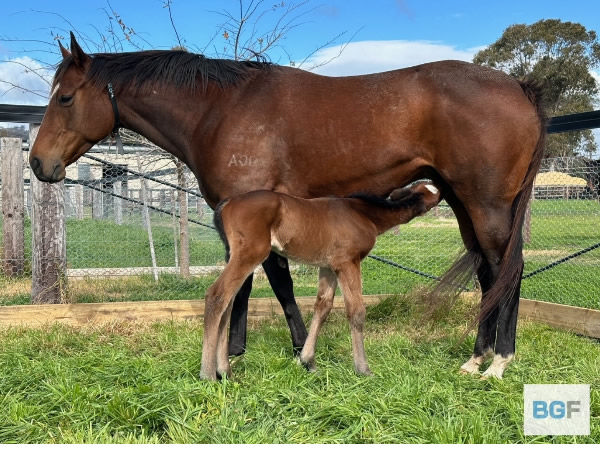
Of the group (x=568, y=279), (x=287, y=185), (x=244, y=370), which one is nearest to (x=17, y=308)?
(x=244, y=370)

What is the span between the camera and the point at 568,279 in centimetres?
855

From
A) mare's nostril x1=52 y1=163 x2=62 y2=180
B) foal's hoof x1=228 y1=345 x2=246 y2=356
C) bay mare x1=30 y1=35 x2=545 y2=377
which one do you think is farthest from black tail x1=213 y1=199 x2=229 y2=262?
mare's nostril x1=52 y1=163 x2=62 y2=180

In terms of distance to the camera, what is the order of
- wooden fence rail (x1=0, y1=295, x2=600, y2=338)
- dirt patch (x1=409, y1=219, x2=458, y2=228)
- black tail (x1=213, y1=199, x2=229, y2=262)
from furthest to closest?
1. dirt patch (x1=409, y1=219, x2=458, y2=228)
2. wooden fence rail (x1=0, y1=295, x2=600, y2=338)
3. black tail (x1=213, y1=199, x2=229, y2=262)

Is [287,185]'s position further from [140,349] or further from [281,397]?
[140,349]

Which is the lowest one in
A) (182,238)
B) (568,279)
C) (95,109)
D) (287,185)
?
(568,279)

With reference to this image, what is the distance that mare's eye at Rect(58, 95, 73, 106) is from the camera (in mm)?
4195

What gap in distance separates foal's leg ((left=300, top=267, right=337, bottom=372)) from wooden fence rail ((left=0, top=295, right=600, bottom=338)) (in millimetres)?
A: 1723

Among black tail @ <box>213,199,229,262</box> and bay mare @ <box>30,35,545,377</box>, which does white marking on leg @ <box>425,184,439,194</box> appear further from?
black tail @ <box>213,199,229,262</box>

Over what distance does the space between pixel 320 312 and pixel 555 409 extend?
62.2 inches

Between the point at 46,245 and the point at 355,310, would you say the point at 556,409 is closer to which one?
the point at 355,310

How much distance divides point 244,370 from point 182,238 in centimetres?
428

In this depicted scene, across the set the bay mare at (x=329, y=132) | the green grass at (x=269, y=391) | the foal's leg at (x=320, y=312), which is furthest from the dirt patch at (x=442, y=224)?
the foal's leg at (x=320, y=312)

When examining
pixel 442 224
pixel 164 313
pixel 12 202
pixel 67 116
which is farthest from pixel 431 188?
pixel 442 224

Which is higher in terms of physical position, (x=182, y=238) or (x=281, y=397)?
(x=182, y=238)
